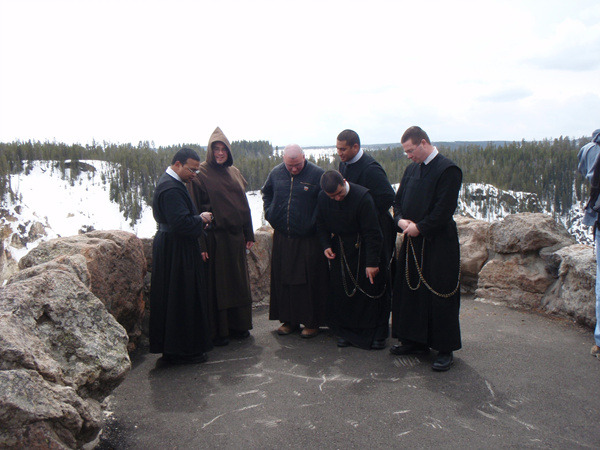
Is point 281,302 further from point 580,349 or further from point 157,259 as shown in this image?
point 580,349

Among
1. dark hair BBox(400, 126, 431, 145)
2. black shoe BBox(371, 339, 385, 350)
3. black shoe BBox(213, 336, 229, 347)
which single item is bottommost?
black shoe BBox(213, 336, 229, 347)

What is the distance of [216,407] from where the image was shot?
11.5 ft

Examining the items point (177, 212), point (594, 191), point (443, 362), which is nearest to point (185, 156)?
point (177, 212)

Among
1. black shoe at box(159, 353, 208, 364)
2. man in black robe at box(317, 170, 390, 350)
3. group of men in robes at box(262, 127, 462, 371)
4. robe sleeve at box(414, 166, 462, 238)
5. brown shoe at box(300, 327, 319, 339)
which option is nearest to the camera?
robe sleeve at box(414, 166, 462, 238)

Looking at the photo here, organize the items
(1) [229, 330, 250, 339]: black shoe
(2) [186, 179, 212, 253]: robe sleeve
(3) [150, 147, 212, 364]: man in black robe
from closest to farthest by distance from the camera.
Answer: (3) [150, 147, 212, 364]: man in black robe → (2) [186, 179, 212, 253]: robe sleeve → (1) [229, 330, 250, 339]: black shoe

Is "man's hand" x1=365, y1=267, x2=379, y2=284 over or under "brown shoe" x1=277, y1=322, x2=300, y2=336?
over

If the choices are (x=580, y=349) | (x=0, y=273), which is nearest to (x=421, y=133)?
(x=580, y=349)

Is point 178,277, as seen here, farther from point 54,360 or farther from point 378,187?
point 378,187

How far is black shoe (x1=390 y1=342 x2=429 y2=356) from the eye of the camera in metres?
4.41

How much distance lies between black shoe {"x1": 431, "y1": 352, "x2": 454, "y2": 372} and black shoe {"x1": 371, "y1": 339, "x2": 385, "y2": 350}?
596mm

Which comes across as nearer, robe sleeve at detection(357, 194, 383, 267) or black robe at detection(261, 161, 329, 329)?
robe sleeve at detection(357, 194, 383, 267)

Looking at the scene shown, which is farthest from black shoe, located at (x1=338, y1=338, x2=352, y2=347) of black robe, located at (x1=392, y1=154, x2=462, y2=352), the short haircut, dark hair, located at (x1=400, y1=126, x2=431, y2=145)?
dark hair, located at (x1=400, y1=126, x2=431, y2=145)

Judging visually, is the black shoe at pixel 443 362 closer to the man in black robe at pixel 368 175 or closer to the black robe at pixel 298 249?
the man in black robe at pixel 368 175

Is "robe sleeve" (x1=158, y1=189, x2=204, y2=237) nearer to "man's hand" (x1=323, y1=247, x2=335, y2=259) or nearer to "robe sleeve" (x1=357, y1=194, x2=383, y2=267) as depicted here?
"man's hand" (x1=323, y1=247, x2=335, y2=259)
